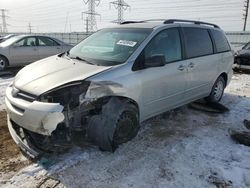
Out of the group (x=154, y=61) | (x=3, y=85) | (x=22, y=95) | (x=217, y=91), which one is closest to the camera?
(x=22, y=95)

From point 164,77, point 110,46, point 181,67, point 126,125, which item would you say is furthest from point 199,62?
point 126,125

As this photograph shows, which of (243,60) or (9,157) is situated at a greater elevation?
(9,157)

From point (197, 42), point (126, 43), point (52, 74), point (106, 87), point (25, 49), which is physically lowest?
point (25, 49)

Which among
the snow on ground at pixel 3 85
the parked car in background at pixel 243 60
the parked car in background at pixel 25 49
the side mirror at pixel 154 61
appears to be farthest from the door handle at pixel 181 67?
the parked car in background at pixel 243 60

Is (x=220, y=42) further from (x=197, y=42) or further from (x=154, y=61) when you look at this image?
(x=154, y=61)

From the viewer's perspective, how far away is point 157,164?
3.53 metres

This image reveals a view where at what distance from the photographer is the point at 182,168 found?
3453mm

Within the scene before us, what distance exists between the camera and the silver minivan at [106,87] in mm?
3260

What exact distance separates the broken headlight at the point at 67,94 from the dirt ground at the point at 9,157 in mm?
915

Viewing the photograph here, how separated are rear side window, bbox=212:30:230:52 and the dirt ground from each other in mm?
4437

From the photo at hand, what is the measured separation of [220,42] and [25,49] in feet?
24.9

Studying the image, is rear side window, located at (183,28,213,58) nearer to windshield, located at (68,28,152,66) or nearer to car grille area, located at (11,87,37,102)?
windshield, located at (68,28,152,66)

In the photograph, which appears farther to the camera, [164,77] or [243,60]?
[243,60]

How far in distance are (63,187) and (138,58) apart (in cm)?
197
